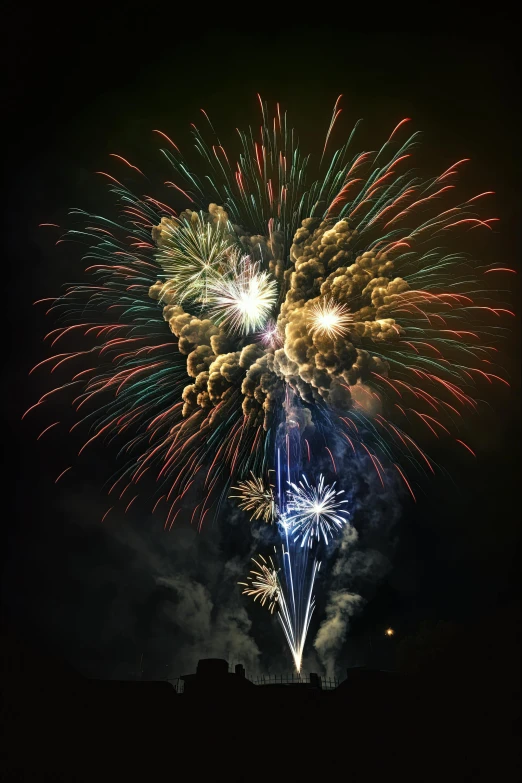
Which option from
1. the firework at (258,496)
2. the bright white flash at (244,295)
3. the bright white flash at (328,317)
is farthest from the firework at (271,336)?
the firework at (258,496)

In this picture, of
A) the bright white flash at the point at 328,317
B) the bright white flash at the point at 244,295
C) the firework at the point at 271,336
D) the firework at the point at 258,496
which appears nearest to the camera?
the bright white flash at the point at 328,317

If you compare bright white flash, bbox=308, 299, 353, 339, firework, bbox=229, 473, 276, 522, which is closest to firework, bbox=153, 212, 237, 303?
bright white flash, bbox=308, 299, 353, 339

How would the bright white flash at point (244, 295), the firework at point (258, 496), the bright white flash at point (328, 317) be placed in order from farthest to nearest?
the firework at point (258, 496)
the bright white flash at point (244, 295)
the bright white flash at point (328, 317)

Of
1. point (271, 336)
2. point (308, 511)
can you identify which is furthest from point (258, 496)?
point (271, 336)

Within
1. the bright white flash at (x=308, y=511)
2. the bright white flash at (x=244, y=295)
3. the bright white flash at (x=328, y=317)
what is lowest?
the bright white flash at (x=308, y=511)

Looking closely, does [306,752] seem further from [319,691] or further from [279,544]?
[279,544]

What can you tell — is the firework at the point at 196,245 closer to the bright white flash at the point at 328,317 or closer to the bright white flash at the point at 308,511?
the bright white flash at the point at 328,317

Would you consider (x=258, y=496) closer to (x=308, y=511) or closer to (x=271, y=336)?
(x=308, y=511)
